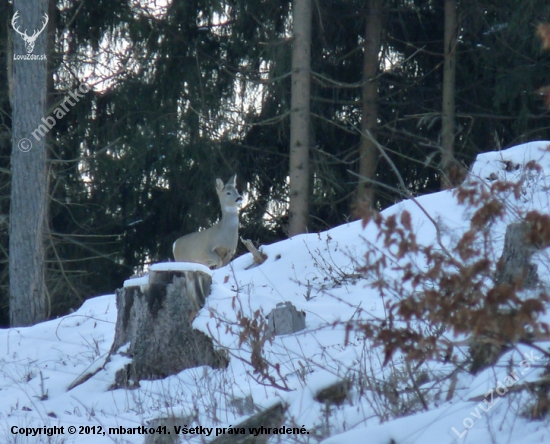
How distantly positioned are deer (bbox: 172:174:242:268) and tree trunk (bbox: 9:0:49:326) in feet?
8.67

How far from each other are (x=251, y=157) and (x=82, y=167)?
3.29m

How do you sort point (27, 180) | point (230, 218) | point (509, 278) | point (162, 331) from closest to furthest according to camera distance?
point (509, 278), point (162, 331), point (27, 180), point (230, 218)

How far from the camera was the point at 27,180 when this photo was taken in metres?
10.7

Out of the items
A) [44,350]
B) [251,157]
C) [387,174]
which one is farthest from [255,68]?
[44,350]

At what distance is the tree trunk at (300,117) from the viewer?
13641 mm

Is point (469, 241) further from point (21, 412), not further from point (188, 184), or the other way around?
point (188, 184)

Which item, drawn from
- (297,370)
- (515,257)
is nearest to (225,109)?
(297,370)

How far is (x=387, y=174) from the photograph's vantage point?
649 inches

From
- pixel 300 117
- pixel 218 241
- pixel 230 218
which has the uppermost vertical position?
pixel 300 117

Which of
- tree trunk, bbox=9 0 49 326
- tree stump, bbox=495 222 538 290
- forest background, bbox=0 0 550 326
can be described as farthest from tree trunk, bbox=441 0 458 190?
tree stump, bbox=495 222 538 290

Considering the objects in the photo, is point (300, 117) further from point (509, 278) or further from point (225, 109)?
point (509, 278)

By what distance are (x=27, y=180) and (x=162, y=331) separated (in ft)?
16.6

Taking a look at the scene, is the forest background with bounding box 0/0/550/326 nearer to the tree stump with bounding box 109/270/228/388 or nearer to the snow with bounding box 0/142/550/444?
the snow with bounding box 0/142/550/444

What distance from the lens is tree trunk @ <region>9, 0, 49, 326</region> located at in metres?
10.6
